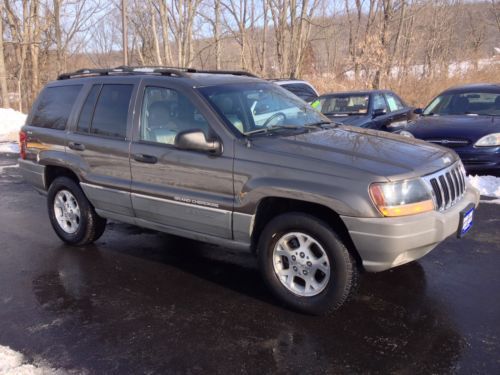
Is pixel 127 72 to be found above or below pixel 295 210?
above

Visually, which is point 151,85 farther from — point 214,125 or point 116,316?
point 116,316

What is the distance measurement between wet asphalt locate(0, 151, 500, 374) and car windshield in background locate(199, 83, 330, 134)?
1.42 metres

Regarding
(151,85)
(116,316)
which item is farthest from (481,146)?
(116,316)

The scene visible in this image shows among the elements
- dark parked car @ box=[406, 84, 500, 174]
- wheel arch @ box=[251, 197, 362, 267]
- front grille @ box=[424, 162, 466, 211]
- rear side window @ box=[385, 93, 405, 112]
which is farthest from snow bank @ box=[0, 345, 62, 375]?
rear side window @ box=[385, 93, 405, 112]

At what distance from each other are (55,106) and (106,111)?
101 centimetres

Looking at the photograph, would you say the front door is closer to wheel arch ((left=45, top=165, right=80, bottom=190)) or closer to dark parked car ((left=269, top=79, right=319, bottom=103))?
wheel arch ((left=45, top=165, right=80, bottom=190))

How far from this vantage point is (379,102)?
10688mm

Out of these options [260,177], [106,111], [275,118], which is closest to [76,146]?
[106,111]

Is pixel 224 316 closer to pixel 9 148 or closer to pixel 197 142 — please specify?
pixel 197 142

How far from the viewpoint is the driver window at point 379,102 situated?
412 inches

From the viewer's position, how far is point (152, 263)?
16.1 ft

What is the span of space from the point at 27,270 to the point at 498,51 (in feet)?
89.2

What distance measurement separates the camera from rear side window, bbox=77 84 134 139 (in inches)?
184

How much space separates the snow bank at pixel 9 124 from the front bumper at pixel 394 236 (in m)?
16.4
